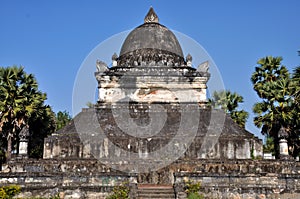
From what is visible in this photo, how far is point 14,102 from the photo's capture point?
92.2ft

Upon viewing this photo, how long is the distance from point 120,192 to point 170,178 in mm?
5852

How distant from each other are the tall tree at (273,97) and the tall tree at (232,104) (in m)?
4.62

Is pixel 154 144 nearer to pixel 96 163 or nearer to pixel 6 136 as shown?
pixel 96 163

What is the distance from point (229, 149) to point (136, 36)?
41.4ft

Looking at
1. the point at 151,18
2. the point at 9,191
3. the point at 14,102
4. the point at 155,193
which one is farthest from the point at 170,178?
the point at 151,18

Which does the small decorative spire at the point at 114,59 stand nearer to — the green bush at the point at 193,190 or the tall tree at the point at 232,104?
the tall tree at the point at 232,104

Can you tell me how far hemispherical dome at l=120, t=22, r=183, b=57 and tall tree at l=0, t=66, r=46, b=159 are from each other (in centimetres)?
749

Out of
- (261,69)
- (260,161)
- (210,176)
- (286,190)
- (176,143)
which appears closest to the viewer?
(286,190)

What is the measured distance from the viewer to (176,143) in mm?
24141

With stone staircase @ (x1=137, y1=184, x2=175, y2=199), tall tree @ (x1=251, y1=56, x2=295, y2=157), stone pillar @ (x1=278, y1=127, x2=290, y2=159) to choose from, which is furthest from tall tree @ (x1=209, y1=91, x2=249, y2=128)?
stone staircase @ (x1=137, y1=184, x2=175, y2=199)

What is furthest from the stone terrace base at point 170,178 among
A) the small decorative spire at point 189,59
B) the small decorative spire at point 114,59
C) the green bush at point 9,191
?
the small decorative spire at point 189,59

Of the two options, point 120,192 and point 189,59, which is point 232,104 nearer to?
point 189,59

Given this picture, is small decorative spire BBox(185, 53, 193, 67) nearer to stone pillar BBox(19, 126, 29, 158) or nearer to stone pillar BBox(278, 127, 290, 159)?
stone pillar BBox(278, 127, 290, 159)

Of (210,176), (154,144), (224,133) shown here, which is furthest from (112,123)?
(210,176)
